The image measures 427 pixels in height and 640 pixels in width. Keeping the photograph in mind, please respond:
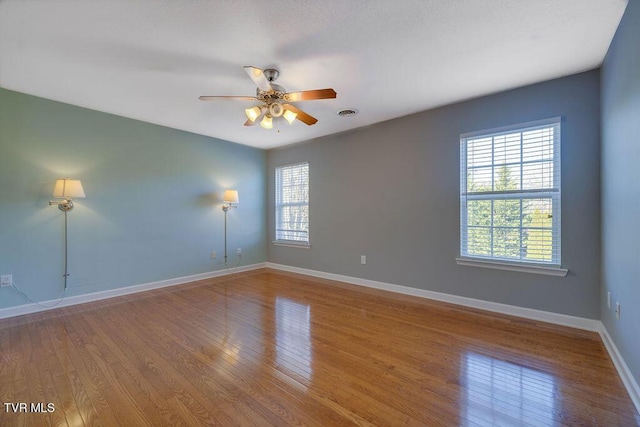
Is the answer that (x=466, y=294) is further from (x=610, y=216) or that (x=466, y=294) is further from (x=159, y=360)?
(x=159, y=360)

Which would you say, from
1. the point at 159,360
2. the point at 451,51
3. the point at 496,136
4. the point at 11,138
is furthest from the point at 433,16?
the point at 11,138

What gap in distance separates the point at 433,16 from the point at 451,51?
50cm

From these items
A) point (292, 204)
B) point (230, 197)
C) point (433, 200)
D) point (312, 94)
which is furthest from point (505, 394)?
point (230, 197)

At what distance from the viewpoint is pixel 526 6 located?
1839 mm

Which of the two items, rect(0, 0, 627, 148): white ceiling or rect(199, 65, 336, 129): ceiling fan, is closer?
rect(0, 0, 627, 148): white ceiling

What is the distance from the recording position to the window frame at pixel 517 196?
9.20ft

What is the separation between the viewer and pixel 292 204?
5430mm

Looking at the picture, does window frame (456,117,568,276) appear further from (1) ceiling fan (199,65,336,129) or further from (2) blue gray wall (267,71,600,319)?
(1) ceiling fan (199,65,336,129)

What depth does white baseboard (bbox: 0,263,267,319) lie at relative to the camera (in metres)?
3.16

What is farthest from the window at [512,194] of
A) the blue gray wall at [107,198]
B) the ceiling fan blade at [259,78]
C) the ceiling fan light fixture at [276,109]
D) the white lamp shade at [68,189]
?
the white lamp shade at [68,189]

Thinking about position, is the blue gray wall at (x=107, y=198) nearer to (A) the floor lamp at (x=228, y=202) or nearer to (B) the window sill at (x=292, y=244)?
(A) the floor lamp at (x=228, y=202)

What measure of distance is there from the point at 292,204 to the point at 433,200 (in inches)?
106

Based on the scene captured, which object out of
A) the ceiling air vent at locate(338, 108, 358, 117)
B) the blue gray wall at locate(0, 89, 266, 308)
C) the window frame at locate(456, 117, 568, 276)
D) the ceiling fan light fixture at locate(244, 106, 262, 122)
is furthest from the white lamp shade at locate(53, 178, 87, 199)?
the window frame at locate(456, 117, 568, 276)

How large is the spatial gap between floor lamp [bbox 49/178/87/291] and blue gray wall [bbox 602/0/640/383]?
197 inches
